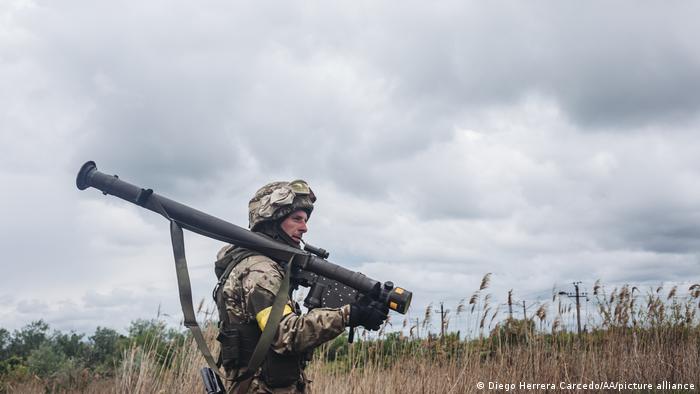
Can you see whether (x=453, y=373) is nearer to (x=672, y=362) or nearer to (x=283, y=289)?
(x=672, y=362)

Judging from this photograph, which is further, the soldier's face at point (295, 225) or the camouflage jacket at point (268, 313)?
the soldier's face at point (295, 225)

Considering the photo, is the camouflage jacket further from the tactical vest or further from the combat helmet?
the combat helmet

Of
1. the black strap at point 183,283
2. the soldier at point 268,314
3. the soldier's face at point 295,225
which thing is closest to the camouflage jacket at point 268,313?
the soldier at point 268,314

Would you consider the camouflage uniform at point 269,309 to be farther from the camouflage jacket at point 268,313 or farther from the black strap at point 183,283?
the black strap at point 183,283

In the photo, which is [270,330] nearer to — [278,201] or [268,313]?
[268,313]

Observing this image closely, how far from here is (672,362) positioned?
8.22 m

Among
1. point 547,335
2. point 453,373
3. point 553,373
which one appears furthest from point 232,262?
point 547,335

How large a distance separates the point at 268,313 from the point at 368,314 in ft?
1.88

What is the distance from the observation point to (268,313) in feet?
11.4

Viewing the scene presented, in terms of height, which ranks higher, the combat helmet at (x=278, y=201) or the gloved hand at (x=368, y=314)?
the combat helmet at (x=278, y=201)

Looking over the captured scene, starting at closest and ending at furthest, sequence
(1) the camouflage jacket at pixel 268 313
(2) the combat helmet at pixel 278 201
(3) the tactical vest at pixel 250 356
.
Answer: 1. (1) the camouflage jacket at pixel 268 313
2. (3) the tactical vest at pixel 250 356
3. (2) the combat helmet at pixel 278 201

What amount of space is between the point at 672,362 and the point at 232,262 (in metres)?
6.95

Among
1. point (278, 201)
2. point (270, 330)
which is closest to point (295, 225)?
point (278, 201)

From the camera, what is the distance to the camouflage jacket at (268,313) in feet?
11.0
